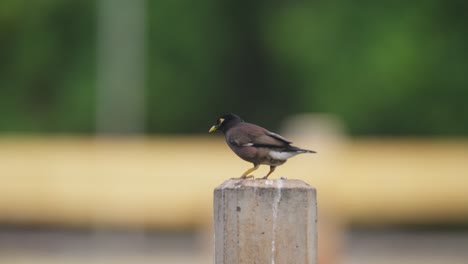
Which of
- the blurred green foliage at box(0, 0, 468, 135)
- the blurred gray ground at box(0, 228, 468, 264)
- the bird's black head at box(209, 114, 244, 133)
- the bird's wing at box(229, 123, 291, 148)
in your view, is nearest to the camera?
the bird's wing at box(229, 123, 291, 148)

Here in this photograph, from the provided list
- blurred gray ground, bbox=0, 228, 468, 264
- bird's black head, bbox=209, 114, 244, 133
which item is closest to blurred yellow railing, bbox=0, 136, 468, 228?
blurred gray ground, bbox=0, 228, 468, 264

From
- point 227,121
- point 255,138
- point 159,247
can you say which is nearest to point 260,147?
point 255,138

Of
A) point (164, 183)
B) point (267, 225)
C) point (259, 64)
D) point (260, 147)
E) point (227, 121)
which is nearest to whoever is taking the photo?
point (267, 225)

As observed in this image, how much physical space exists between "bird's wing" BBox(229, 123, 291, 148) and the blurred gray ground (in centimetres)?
1596

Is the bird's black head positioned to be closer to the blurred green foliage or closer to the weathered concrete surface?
the weathered concrete surface

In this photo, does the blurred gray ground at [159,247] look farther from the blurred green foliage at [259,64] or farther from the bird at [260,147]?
the bird at [260,147]

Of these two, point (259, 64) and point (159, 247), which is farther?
point (259, 64)

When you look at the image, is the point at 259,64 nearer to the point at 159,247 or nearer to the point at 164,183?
the point at 164,183

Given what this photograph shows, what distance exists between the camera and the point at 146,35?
42906 millimetres

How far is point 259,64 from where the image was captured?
45375 millimetres

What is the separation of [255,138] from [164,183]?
21.3 metres

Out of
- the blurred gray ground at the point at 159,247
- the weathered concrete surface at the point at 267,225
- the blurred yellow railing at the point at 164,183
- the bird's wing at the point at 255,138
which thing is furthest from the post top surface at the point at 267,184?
the blurred yellow railing at the point at 164,183

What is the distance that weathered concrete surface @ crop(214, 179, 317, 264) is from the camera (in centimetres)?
398

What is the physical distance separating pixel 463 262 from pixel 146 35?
22502 mm
